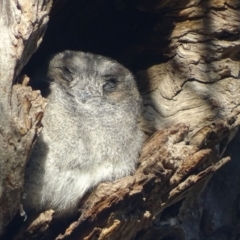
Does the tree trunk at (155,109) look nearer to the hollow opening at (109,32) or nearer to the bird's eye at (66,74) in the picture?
the hollow opening at (109,32)

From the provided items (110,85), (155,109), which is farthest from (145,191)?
(110,85)

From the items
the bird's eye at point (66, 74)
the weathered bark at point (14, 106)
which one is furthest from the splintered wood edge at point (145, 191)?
the bird's eye at point (66, 74)

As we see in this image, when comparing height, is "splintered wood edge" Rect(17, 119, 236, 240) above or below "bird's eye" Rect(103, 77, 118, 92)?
below

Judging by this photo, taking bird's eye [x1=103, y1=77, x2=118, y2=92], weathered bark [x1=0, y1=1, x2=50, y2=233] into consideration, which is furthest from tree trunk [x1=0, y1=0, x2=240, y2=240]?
bird's eye [x1=103, y1=77, x2=118, y2=92]

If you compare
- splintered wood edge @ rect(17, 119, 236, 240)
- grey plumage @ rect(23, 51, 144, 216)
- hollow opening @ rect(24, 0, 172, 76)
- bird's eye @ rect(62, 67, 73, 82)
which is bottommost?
splintered wood edge @ rect(17, 119, 236, 240)

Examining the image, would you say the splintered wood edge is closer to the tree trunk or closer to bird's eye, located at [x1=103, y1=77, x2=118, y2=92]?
the tree trunk

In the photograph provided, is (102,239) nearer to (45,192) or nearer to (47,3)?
(45,192)
